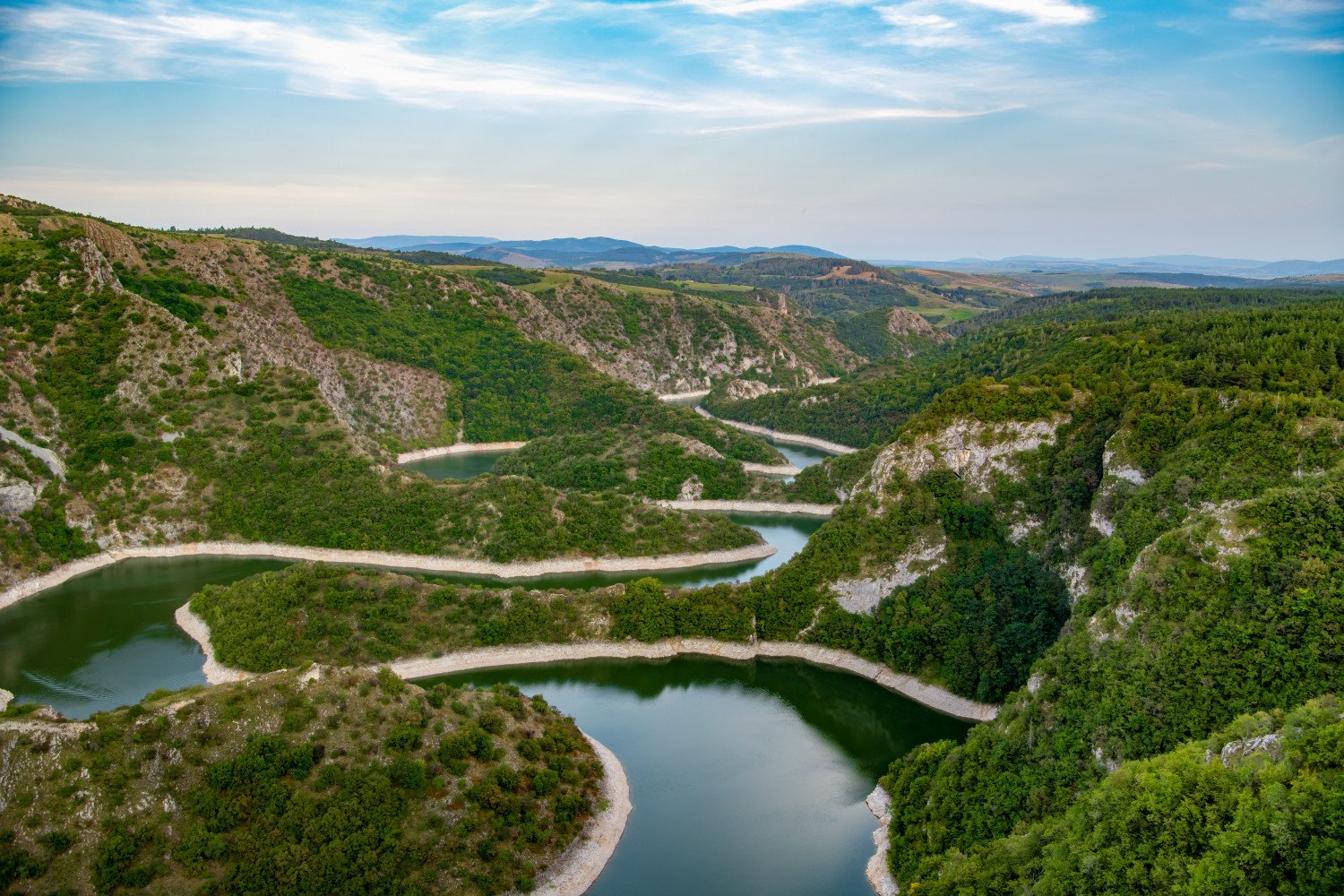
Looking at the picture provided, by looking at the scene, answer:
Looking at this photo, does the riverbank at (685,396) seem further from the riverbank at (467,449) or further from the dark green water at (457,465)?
the dark green water at (457,465)

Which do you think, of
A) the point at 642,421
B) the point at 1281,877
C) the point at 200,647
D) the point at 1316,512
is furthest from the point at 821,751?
the point at 642,421

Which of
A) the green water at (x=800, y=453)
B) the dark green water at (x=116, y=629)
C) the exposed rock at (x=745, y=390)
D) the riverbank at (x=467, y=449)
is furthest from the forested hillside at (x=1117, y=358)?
the riverbank at (x=467, y=449)

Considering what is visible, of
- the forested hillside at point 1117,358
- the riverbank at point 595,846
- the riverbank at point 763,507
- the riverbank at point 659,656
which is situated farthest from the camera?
the riverbank at point 763,507

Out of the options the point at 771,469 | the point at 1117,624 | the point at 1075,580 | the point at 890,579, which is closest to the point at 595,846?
the point at 1117,624

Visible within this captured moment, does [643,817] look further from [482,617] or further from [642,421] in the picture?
[642,421]

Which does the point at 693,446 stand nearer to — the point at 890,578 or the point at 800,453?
the point at 800,453

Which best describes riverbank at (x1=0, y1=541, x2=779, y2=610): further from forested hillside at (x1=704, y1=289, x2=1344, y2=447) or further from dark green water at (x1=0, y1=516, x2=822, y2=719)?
forested hillside at (x1=704, y1=289, x2=1344, y2=447)
